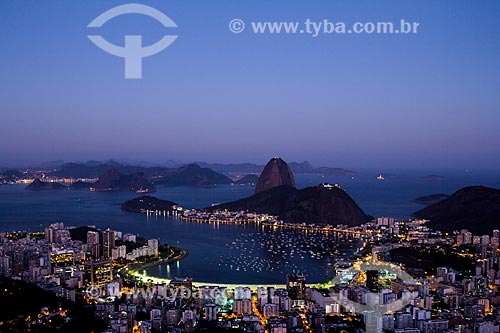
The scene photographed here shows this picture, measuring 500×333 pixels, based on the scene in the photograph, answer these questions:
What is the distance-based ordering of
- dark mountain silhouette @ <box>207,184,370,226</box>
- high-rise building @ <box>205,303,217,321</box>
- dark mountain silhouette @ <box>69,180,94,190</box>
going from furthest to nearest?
1. dark mountain silhouette @ <box>69,180,94,190</box>
2. dark mountain silhouette @ <box>207,184,370,226</box>
3. high-rise building @ <box>205,303,217,321</box>

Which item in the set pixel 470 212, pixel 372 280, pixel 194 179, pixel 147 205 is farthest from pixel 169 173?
pixel 372 280

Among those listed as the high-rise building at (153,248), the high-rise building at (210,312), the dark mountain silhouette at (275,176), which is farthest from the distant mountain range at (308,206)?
the high-rise building at (210,312)

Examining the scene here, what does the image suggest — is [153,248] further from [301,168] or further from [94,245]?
[301,168]

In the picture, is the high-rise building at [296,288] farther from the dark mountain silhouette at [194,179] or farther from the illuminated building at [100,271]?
the dark mountain silhouette at [194,179]

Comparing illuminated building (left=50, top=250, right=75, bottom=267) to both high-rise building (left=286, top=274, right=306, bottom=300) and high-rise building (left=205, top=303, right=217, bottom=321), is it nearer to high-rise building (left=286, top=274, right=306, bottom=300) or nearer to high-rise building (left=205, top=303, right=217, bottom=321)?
high-rise building (left=205, top=303, right=217, bottom=321)

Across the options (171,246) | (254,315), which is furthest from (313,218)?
(254,315)

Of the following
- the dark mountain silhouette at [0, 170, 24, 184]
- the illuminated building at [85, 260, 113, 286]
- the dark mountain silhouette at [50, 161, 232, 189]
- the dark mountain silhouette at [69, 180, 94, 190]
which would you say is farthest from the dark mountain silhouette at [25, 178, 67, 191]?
Result: the illuminated building at [85, 260, 113, 286]

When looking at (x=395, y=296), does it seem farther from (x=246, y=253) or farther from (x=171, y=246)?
(x=171, y=246)
